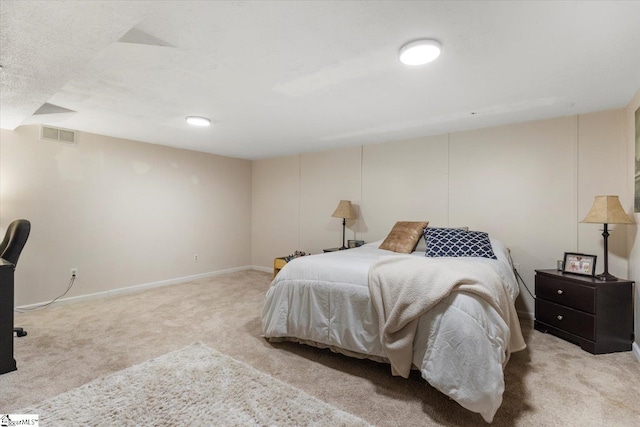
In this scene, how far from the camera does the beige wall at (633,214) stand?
242 centimetres

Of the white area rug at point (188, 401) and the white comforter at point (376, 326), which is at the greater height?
the white comforter at point (376, 326)

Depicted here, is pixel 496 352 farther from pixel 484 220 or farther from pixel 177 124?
pixel 177 124

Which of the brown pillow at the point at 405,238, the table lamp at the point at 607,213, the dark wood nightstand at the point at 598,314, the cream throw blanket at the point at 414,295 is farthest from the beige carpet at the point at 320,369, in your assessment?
the brown pillow at the point at 405,238

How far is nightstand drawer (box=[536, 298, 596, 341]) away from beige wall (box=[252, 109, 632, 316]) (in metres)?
0.45

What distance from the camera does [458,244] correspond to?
9.78 ft

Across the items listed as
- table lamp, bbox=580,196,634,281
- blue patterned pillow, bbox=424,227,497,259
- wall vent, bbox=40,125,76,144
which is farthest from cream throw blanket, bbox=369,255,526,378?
wall vent, bbox=40,125,76,144

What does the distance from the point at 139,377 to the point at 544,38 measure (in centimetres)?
328

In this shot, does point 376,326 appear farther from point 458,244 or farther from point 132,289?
point 132,289

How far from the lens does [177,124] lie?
351 cm

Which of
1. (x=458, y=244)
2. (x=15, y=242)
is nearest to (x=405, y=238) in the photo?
(x=458, y=244)

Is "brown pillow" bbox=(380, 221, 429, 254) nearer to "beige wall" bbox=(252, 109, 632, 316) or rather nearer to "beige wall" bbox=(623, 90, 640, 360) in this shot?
"beige wall" bbox=(252, 109, 632, 316)

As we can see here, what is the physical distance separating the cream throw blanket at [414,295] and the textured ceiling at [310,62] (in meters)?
1.40

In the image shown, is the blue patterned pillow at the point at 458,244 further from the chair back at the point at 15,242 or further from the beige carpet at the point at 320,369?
the chair back at the point at 15,242

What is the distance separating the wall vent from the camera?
11.6 ft
